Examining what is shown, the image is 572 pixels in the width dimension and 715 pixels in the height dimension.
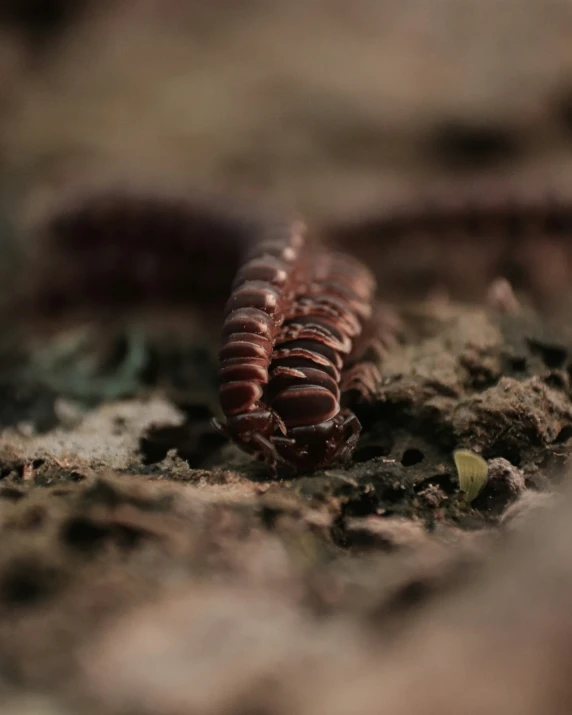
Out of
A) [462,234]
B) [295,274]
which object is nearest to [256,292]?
[295,274]

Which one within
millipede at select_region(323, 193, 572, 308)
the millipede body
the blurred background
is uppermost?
the blurred background

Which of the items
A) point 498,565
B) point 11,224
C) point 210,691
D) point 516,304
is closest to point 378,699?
point 210,691

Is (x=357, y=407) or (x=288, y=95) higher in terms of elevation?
(x=288, y=95)

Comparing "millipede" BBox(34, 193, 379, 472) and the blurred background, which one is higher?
the blurred background

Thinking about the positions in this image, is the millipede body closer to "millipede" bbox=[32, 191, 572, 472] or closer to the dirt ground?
"millipede" bbox=[32, 191, 572, 472]

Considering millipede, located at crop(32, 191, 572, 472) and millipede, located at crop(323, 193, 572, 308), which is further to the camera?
millipede, located at crop(323, 193, 572, 308)

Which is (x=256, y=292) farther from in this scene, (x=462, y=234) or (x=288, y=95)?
(x=288, y=95)

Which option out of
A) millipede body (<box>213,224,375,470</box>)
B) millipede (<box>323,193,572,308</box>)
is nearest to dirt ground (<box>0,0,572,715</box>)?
millipede (<box>323,193,572,308</box>)

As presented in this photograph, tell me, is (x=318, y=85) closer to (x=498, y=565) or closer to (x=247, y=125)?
(x=247, y=125)

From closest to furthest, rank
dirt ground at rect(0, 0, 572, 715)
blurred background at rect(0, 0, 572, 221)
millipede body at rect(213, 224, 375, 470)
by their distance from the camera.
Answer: dirt ground at rect(0, 0, 572, 715) < millipede body at rect(213, 224, 375, 470) < blurred background at rect(0, 0, 572, 221)
